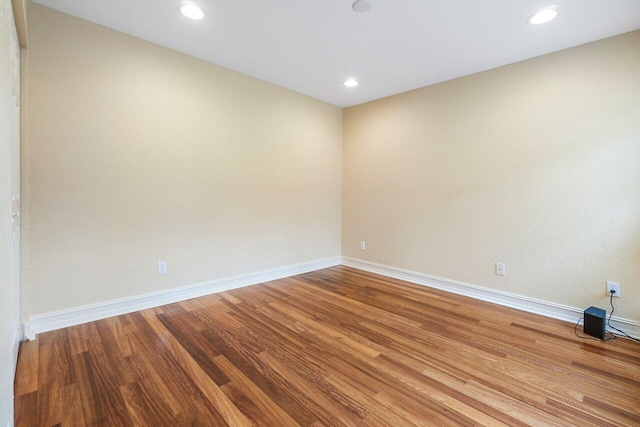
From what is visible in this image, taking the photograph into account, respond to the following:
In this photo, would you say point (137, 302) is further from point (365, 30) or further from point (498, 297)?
point (498, 297)

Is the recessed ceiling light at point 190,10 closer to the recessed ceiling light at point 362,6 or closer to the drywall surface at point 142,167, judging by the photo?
the drywall surface at point 142,167

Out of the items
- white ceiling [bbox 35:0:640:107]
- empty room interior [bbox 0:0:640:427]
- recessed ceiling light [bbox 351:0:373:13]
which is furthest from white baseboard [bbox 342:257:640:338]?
recessed ceiling light [bbox 351:0:373:13]

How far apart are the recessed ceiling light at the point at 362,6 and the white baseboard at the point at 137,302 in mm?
2839

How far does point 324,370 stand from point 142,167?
7.61ft

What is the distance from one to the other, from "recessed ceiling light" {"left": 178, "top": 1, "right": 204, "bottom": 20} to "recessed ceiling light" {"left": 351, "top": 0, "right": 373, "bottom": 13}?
1.15 meters

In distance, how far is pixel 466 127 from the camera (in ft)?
10.3

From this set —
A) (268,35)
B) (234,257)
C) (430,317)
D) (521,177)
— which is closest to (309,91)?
(268,35)

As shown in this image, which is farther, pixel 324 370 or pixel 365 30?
pixel 365 30

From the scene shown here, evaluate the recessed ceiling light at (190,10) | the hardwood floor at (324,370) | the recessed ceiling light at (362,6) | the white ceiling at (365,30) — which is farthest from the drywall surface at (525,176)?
the recessed ceiling light at (190,10)

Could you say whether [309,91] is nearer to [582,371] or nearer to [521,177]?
[521,177]

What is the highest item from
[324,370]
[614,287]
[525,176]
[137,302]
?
[525,176]

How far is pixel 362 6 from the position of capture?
203 cm

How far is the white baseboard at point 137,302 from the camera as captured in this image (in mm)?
2198

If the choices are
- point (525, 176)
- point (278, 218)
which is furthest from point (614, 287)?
point (278, 218)
